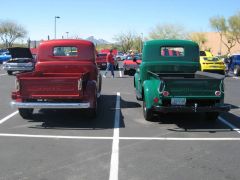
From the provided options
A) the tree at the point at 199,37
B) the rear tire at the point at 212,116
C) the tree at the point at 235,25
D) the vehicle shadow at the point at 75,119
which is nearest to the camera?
the vehicle shadow at the point at 75,119

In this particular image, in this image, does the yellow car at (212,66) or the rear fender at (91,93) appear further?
the yellow car at (212,66)

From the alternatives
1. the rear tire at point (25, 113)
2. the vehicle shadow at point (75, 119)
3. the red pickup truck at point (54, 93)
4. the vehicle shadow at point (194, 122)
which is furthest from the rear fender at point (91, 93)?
the rear tire at point (25, 113)

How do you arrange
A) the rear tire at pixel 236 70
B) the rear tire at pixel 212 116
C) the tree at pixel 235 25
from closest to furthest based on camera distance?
1. the rear tire at pixel 212 116
2. the rear tire at pixel 236 70
3. the tree at pixel 235 25

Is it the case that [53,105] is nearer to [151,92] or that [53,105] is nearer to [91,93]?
[91,93]

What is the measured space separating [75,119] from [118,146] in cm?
277

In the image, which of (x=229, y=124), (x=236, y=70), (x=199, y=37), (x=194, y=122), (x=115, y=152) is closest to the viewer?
(x=115, y=152)

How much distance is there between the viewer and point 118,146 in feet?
21.2

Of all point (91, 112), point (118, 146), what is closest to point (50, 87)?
point (91, 112)

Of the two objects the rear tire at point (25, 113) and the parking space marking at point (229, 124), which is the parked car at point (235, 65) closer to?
the parking space marking at point (229, 124)

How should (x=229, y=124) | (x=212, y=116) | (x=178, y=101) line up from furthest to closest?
(x=212, y=116), (x=229, y=124), (x=178, y=101)

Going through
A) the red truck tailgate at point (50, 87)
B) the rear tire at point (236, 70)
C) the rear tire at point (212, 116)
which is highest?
the red truck tailgate at point (50, 87)

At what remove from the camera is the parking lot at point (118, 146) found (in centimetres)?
512

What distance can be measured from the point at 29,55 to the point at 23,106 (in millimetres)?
16853

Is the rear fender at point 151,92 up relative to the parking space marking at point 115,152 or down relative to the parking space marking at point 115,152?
up
